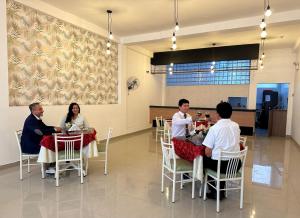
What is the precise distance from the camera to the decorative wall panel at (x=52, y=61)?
419cm

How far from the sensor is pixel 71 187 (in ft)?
10.9

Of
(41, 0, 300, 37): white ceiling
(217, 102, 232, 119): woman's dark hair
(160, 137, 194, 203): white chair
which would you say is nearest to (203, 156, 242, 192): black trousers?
(160, 137, 194, 203): white chair

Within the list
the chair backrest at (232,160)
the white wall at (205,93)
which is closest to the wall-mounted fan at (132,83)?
the white wall at (205,93)

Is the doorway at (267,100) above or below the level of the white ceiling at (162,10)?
below

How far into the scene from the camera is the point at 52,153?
3.47 metres

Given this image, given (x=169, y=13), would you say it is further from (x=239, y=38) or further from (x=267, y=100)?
(x=267, y=100)

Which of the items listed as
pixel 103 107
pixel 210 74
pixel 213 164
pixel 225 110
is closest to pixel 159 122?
pixel 103 107

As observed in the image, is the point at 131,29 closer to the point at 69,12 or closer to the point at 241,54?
the point at 69,12

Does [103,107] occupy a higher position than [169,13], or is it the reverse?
[169,13]

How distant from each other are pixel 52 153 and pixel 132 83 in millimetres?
4888

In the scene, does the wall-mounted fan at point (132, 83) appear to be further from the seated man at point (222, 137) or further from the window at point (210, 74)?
the seated man at point (222, 137)

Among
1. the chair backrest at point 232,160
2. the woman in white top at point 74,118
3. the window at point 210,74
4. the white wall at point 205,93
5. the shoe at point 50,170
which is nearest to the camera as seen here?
the chair backrest at point 232,160

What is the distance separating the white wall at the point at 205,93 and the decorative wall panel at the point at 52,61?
4256mm

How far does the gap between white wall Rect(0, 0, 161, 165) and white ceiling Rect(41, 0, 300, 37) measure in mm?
494
